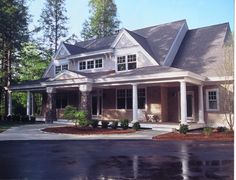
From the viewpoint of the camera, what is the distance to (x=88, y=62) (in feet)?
95.5

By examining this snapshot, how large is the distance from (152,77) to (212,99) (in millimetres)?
4791

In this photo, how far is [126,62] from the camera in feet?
85.4

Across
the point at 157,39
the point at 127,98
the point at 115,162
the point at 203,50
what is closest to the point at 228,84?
the point at 203,50

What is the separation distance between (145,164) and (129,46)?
17521 millimetres

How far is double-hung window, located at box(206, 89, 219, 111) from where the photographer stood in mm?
21734

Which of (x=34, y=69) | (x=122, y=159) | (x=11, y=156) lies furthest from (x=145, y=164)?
(x=34, y=69)

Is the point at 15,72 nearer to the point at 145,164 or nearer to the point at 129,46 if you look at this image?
the point at 129,46

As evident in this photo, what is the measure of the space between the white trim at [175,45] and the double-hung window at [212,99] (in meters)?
4.17

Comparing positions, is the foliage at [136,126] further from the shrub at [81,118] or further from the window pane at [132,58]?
the window pane at [132,58]

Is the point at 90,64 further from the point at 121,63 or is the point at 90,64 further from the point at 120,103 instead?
the point at 120,103

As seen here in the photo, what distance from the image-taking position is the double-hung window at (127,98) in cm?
2488

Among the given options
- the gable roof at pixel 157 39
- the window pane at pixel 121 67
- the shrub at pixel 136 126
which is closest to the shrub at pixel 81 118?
the shrub at pixel 136 126

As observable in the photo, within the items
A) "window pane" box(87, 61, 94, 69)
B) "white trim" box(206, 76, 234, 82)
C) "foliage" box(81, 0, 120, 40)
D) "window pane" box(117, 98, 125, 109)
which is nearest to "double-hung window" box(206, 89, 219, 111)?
"white trim" box(206, 76, 234, 82)

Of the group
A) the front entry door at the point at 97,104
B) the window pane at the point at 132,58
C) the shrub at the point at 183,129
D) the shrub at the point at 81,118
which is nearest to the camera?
the shrub at the point at 183,129
